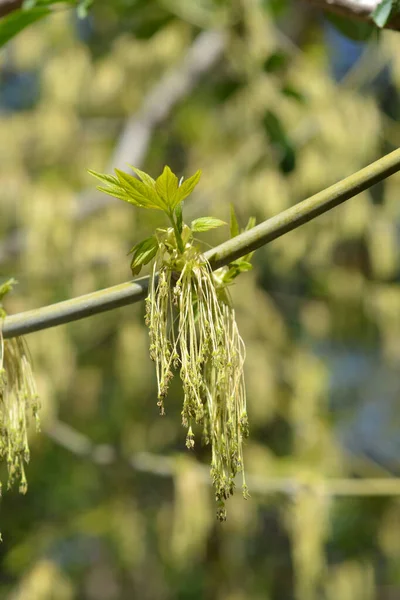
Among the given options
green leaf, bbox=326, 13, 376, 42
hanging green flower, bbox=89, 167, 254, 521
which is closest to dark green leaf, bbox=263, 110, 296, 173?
green leaf, bbox=326, 13, 376, 42

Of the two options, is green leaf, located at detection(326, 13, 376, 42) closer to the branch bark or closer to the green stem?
the branch bark

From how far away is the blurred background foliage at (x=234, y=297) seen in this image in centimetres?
166

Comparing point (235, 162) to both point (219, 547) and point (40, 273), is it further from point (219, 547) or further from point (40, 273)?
Answer: point (219, 547)

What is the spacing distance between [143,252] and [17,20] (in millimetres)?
265

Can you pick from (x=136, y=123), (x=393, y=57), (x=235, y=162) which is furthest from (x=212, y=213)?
(x=393, y=57)

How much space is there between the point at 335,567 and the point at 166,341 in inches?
81.7

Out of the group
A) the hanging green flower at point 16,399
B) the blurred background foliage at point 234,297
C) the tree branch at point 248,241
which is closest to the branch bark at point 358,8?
the tree branch at point 248,241

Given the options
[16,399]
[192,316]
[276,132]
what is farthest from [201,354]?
[276,132]

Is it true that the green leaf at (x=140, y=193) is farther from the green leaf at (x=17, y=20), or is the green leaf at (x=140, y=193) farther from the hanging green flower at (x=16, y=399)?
the green leaf at (x=17, y=20)

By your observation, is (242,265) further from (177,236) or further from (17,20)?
(17,20)

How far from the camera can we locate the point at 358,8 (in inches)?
17.0

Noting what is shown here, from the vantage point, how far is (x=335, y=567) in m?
2.15

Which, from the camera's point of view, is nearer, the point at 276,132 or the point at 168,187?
the point at 168,187

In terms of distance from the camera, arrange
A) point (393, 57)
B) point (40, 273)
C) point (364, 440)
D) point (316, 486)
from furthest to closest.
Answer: point (364, 440), point (40, 273), point (393, 57), point (316, 486)
